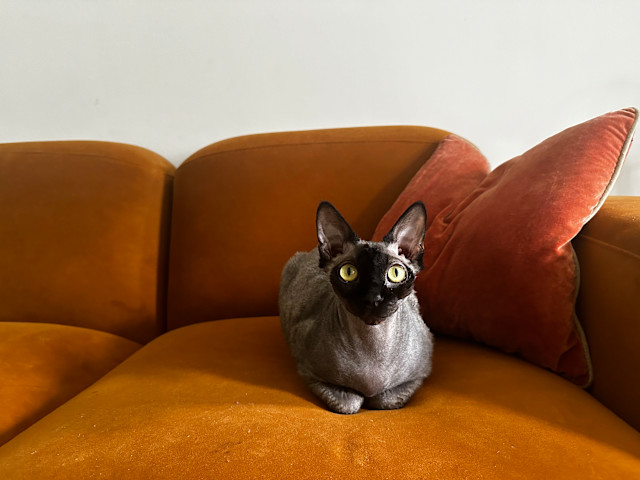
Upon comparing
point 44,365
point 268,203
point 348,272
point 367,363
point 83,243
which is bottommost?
point 44,365

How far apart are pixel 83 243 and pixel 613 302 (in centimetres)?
166

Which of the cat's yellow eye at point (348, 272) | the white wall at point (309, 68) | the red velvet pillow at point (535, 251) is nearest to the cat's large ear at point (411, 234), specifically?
the cat's yellow eye at point (348, 272)

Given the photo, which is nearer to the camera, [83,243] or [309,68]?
[83,243]

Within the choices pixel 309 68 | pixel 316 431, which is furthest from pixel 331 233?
pixel 309 68

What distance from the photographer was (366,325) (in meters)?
0.96

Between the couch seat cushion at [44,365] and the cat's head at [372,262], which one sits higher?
the cat's head at [372,262]

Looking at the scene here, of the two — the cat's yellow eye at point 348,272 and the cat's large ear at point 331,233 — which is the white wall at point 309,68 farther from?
the cat's yellow eye at point 348,272

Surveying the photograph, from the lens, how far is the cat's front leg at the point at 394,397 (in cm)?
100

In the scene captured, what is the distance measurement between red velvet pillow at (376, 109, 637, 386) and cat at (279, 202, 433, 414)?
0.53 feet

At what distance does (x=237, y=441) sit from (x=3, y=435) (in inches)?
23.3

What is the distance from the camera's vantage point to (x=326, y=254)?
39.7 inches

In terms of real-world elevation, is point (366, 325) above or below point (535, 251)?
below

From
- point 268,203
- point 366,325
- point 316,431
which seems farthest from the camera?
point 268,203

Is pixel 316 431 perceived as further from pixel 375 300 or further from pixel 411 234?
pixel 411 234
